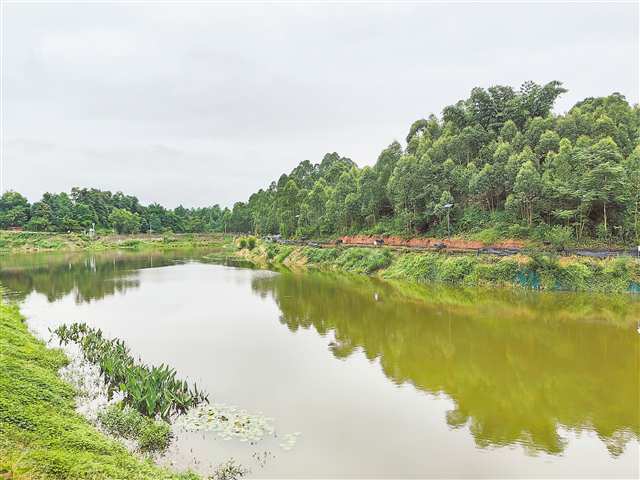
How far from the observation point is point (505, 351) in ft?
53.4

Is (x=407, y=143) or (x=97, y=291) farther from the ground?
(x=407, y=143)

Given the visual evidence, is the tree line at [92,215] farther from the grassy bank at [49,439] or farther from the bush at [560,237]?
the grassy bank at [49,439]

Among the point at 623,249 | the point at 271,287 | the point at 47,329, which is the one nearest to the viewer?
the point at 47,329

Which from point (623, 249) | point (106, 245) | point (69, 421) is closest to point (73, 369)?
point (69, 421)

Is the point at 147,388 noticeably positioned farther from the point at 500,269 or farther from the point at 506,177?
the point at 506,177

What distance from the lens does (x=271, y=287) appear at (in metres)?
34.9

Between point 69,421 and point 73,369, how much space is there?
5608mm

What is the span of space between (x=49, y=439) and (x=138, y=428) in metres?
1.98

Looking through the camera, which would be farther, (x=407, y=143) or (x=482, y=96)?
(x=407, y=143)

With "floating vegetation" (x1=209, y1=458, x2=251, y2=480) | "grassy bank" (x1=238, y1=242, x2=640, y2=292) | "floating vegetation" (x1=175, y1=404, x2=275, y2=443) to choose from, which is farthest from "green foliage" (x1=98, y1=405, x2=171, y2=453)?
"grassy bank" (x1=238, y1=242, x2=640, y2=292)

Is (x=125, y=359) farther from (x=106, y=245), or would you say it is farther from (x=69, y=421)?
(x=106, y=245)

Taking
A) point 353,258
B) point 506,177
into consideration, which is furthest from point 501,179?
point 353,258

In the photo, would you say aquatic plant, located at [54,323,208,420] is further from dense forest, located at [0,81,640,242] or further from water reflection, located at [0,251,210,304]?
dense forest, located at [0,81,640,242]

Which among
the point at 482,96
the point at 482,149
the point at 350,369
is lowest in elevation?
the point at 350,369
